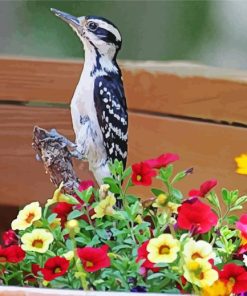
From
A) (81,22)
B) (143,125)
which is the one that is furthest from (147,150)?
(81,22)

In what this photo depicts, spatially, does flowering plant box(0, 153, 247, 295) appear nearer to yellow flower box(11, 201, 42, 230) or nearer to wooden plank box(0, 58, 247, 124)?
yellow flower box(11, 201, 42, 230)

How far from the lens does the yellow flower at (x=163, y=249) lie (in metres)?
0.92

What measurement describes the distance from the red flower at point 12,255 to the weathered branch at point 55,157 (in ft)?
0.80

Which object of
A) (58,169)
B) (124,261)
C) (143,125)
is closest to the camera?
(124,261)

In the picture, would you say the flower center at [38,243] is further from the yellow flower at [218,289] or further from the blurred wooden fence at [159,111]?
the blurred wooden fence at [159,111]

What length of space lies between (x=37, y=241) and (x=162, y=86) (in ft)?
2.42

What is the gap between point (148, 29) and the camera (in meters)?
1.66

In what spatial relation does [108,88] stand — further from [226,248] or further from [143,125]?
[226,248]

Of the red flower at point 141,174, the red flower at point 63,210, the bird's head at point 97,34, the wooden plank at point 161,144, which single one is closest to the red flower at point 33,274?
the red flower at point 63,210

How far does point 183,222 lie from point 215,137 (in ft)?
2.18

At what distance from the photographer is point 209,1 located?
1.70 metres

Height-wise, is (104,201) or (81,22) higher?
(81,22)

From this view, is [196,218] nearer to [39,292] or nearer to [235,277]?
[235,277]

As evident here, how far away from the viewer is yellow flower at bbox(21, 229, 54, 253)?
976mm
